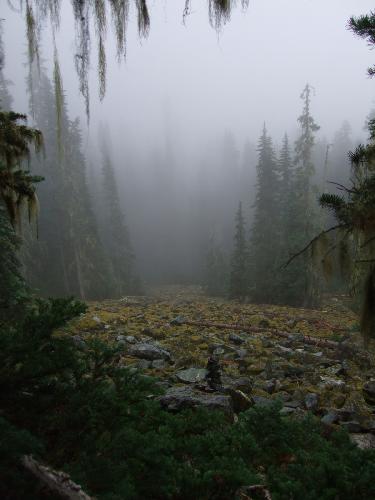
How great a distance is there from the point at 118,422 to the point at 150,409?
52 cm

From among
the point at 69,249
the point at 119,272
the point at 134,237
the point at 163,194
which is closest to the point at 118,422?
the point at 69,249

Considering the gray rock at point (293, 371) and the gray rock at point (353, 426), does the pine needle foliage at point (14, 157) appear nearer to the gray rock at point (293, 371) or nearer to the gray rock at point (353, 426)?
the gray rock at point (353, 426)

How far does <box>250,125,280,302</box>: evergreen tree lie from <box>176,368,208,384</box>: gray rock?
56.5 ft

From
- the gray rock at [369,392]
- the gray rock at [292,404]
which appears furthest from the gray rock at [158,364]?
the gray rock at [369,392]

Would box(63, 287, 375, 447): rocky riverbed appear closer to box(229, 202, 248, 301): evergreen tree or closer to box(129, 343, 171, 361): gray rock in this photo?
box(129, 343, 171, 361): gray rock

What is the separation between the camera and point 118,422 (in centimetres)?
272

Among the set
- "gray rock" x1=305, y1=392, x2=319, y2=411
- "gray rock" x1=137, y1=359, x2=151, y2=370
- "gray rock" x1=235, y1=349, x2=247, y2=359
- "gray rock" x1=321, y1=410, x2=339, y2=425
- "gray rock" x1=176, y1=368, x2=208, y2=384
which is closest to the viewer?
"gray rock" x1=321, y1=410, x2=339, y2=425

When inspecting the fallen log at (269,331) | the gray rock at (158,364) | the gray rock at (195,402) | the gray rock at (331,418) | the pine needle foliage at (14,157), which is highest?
the pine needle foliage at (14,157)

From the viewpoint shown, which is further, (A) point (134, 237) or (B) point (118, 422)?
(A) point (134, 237)

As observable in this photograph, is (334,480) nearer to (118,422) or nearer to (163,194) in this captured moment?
(118,422)

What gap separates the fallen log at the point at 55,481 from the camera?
6.43ft

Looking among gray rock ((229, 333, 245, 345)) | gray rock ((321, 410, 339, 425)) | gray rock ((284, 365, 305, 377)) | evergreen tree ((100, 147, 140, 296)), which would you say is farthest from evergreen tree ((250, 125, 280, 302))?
gray rock ((321, 410, 339, 425))

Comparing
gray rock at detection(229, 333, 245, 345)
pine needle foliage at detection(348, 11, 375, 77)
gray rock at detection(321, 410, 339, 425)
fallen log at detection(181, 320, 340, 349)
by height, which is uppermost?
pine needle foliage at detection(348, 11, 375, 77)

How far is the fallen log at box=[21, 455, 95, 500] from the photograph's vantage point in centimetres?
196
